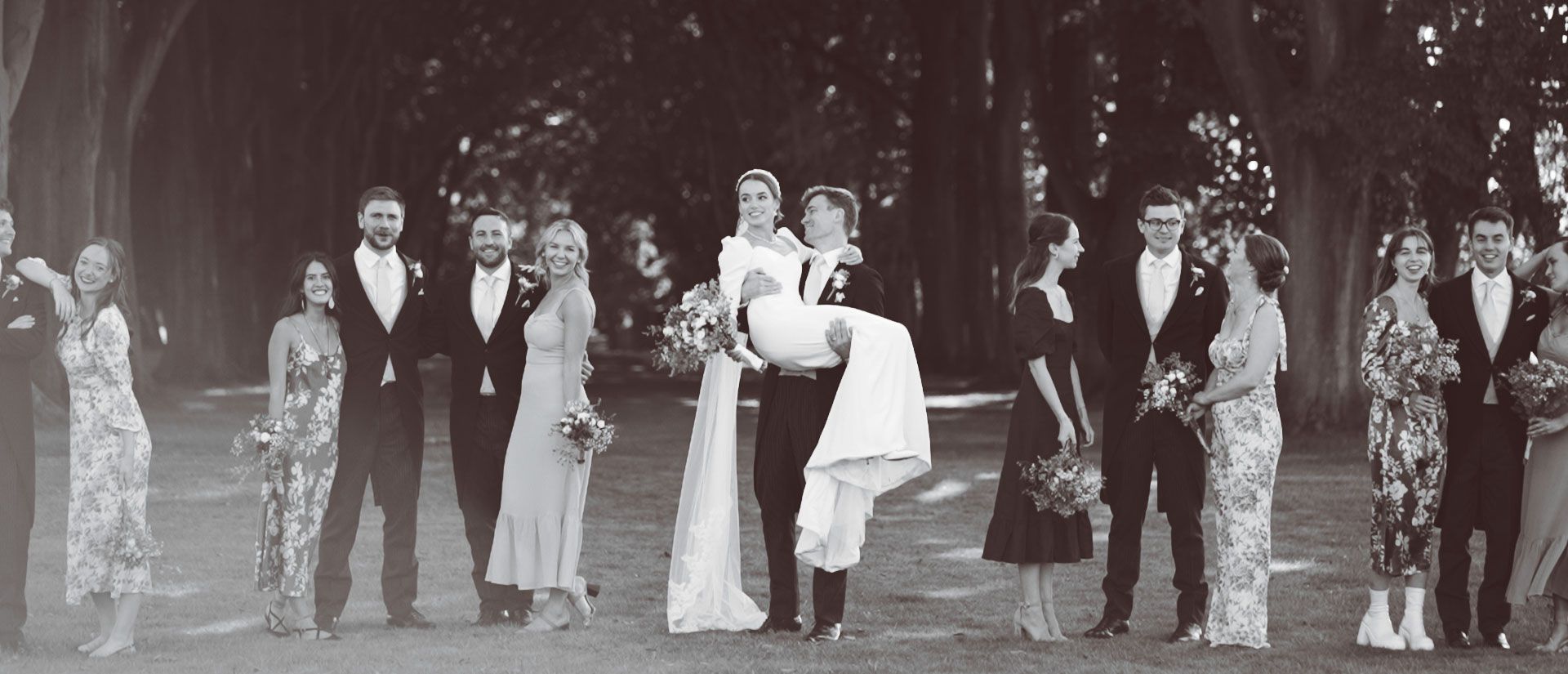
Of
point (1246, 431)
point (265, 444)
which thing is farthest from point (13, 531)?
point (1246, 431)

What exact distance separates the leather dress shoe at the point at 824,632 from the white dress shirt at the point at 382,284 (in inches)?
104

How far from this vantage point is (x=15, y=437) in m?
9.23

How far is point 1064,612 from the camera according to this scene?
10.9 m

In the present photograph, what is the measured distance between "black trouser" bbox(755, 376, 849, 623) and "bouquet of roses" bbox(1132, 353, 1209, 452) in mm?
1693

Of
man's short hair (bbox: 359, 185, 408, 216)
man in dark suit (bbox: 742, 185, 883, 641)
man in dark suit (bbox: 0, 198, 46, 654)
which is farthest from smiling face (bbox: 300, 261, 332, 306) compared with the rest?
man in dark suit (bbox: 742, 185, 883, 641)

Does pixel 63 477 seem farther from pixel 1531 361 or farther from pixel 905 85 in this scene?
pixel 905 85

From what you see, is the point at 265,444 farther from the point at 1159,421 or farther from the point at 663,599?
the point at 1159,421

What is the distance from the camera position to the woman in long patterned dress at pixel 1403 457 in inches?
375

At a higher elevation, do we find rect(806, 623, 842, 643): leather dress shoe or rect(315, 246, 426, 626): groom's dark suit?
rect(315, 246, 426, 626): groom's dark suit

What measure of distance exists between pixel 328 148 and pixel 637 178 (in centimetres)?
1491

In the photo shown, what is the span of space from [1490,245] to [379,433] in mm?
6005

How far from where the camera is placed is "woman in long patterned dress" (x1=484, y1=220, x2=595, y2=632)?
993cm

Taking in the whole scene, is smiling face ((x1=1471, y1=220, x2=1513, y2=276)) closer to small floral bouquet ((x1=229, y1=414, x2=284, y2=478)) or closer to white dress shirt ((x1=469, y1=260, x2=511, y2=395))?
white dress shirt ((x1=469, y1=260, x2=511, y2=395))

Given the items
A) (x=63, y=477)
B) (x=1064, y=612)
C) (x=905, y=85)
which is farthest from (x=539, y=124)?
(x=1064, y=612)
